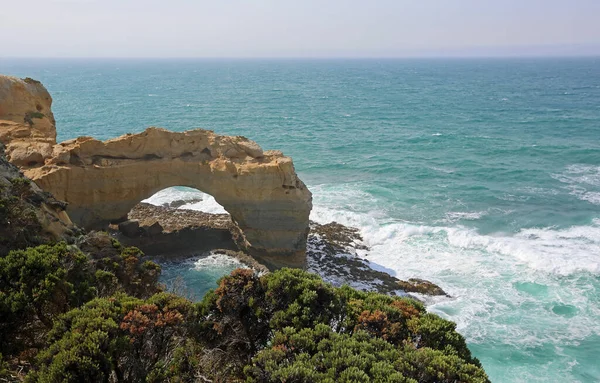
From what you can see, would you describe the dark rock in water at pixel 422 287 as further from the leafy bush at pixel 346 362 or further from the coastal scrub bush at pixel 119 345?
the coastal scrub bush at pixel 119 345

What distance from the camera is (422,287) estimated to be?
28062mm

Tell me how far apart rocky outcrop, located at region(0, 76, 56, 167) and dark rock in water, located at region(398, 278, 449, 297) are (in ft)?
70.9

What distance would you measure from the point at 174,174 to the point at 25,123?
9.21 m

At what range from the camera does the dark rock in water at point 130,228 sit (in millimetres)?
30828

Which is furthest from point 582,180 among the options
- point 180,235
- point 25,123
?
point 25,123

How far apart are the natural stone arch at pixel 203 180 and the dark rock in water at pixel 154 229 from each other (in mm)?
2118

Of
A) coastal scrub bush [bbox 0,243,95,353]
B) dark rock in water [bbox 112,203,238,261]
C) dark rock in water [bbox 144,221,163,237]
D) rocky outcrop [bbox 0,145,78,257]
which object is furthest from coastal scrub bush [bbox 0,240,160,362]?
dark rock in water [bbox 144,221,163,237]

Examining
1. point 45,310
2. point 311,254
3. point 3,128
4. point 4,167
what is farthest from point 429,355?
point 3,128

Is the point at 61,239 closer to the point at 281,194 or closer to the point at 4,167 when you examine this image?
the point at 4,167

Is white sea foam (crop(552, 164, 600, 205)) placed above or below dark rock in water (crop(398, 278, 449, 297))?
above

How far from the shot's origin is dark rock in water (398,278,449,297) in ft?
Result: 90.9

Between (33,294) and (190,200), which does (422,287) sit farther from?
(33,294)

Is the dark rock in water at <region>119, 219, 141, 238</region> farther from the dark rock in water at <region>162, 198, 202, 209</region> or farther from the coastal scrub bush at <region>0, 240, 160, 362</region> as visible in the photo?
the coastal scrub bush at <region>0, 240, 160, 362</region>

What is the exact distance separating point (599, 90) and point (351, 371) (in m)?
133
